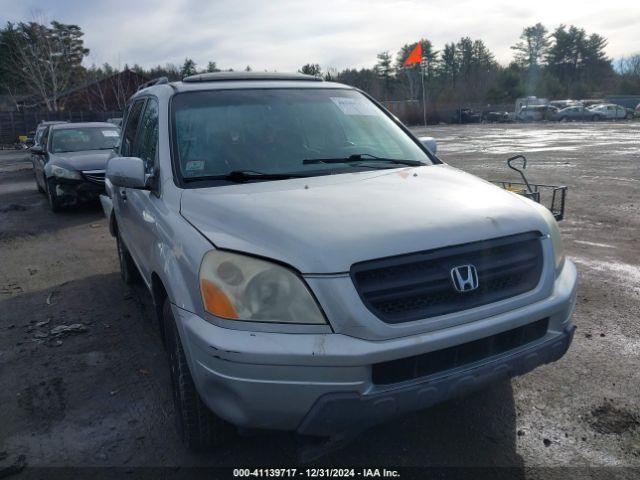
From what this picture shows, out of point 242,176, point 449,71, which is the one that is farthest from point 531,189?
point 449,71

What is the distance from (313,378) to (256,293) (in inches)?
16.1

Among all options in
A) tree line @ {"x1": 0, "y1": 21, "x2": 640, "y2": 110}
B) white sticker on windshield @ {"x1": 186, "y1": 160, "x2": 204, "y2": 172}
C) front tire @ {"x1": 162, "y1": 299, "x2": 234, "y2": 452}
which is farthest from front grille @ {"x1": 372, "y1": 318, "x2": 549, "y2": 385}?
tree line @ {"x1": 0, "y1": 21, "x2": 640, "y2": 110}

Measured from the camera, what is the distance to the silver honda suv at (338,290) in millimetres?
2074

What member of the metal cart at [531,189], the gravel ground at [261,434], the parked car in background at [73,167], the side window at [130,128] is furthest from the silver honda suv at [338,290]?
the parked car in background at [73,167]

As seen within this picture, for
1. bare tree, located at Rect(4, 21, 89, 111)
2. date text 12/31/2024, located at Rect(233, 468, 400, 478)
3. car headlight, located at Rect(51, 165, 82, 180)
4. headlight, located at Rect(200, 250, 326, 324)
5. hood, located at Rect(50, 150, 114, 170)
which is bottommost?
date text 12/31/2024, located at Rect(233, 468, 400, 478)

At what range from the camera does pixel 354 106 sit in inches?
153

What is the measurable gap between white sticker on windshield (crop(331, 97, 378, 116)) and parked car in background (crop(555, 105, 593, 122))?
48.1 meters

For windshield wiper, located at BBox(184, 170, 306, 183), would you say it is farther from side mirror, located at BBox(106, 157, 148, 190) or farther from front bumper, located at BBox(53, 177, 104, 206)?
front bumper, located at BBox(53, 177, 104, 206)

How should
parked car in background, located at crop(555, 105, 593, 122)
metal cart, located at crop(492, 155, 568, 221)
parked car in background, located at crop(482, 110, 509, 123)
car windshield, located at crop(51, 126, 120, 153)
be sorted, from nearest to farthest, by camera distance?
metal cart, located at crop(492, 155, 568, 221)
car windshield, located at crop(51, 126, 120, 153)
parked car in background, located at crop(555, 105, 593, 122)
parked car in background, located at crop(482, 110, 509, 123)

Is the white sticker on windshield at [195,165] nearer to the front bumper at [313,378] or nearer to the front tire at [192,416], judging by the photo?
the front tire at [192,416]

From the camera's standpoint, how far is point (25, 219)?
9.84m

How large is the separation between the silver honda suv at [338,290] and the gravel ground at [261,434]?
18.8 inches

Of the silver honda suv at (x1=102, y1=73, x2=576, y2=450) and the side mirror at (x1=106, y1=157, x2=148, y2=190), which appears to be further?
the side mirror at (x1=106, y1=157, x2=148, y2=190)

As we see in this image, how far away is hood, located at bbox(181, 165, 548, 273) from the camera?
215 centimetres
